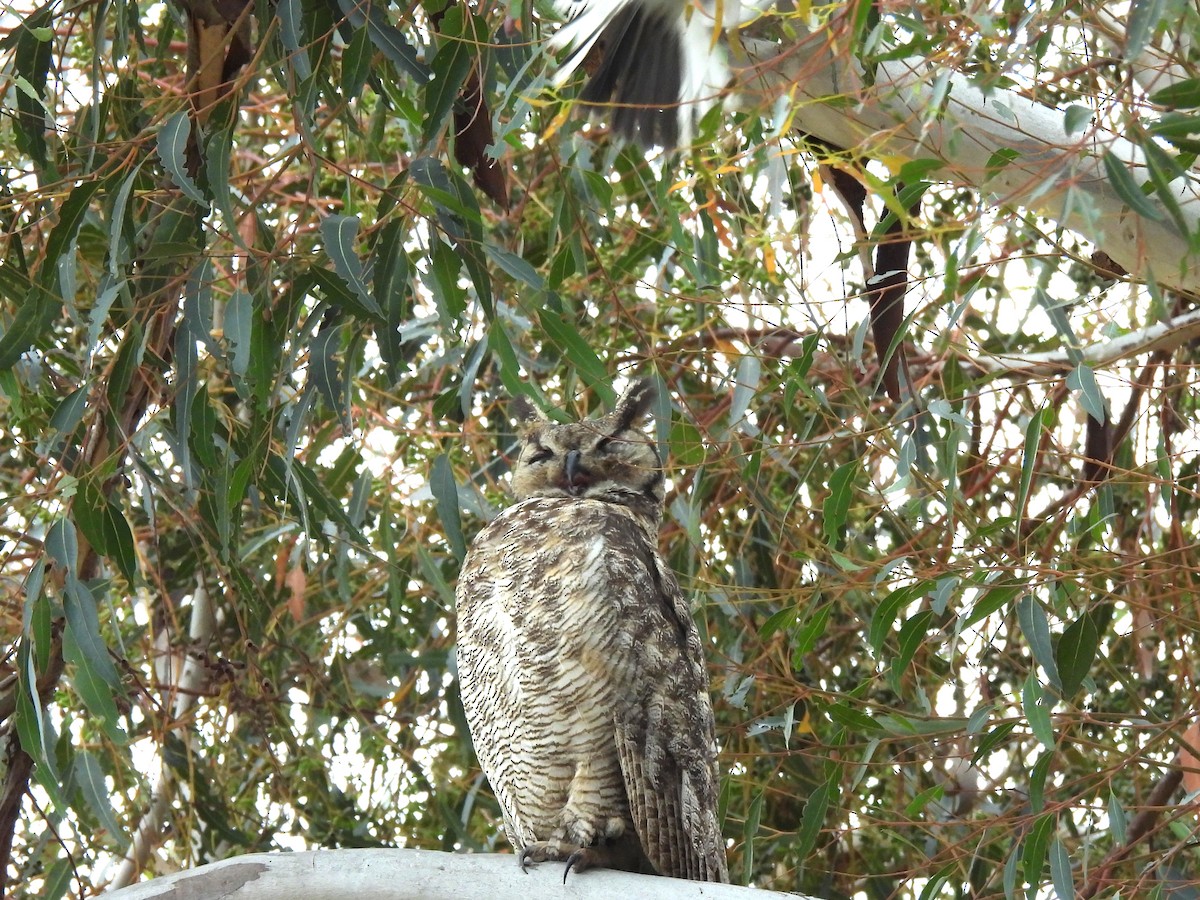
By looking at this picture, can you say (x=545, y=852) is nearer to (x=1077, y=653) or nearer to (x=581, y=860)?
(x=581, y=860)

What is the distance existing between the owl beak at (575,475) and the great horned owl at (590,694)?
5.3 inches

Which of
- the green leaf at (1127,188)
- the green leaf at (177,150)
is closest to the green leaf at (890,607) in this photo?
the green leaf at (1127,188)

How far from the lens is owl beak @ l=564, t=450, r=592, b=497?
2.26 metres

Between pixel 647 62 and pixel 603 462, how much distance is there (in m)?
0.78

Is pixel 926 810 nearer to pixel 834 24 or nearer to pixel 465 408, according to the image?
pixel 465 408

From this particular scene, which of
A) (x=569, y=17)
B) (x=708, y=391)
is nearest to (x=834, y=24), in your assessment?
(x=569, y=17)

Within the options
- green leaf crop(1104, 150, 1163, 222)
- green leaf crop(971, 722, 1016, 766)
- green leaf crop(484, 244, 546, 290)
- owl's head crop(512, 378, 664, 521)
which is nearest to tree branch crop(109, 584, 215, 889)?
owl's head crop(512, 378, 664, 521)

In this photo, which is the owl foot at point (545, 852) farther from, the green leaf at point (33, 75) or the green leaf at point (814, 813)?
the green leaf at point (33, 75)

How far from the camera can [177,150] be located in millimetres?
1644

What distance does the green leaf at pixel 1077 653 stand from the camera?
1.72 meters

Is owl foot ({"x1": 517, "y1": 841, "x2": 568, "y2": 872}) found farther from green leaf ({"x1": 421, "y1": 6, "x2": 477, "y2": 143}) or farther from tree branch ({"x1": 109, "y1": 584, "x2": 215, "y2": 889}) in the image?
green leaf ({"x1": 421, "y1": 6, "x2": 477, "y2": 143})

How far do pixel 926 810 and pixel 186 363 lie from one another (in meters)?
1.50

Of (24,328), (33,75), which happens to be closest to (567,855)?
(24,328)

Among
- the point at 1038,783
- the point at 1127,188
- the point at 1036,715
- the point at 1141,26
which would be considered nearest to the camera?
the point at 1141,26
